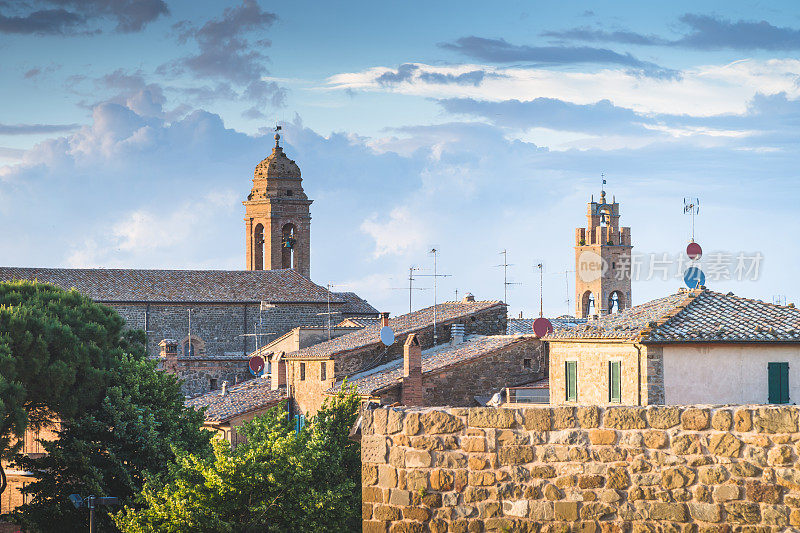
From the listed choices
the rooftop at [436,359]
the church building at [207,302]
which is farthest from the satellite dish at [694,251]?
the church building at [207,302]

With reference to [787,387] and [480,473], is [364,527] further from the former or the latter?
[787,387]

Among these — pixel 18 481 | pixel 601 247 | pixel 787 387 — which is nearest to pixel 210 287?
pixel 18 481

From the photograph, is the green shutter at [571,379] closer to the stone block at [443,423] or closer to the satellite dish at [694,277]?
the satellite dish at [694,277]

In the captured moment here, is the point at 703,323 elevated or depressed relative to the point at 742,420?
elevated

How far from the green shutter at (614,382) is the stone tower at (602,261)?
8040 centimetres

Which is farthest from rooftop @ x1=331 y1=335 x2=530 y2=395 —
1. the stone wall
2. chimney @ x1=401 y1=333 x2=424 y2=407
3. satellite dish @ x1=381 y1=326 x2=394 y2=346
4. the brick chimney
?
the stone wall

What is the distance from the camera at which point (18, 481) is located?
37.9 meters

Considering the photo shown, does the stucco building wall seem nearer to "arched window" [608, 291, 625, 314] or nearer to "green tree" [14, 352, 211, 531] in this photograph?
"green tree" [14, 352, 211, 531]

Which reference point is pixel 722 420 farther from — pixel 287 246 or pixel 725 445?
pixel 287 246

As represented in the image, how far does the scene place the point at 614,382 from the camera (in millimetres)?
25688

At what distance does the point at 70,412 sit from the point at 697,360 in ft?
57.4

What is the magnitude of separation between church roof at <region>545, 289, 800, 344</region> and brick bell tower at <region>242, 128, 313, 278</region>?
48.0 meters

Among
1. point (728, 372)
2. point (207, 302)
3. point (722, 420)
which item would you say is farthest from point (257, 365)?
point (722, 420)

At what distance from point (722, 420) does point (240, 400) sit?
36.8m
